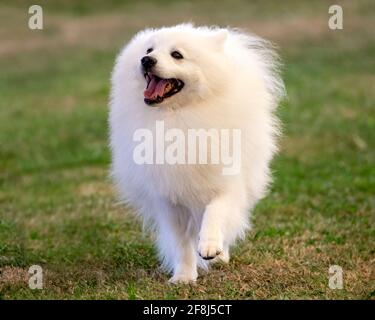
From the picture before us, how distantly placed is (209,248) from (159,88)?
1.12 meters

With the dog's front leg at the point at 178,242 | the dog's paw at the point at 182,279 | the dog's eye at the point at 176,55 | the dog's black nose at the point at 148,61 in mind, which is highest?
the dog's eye at the point at 176,55

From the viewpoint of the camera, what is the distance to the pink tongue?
5.76m

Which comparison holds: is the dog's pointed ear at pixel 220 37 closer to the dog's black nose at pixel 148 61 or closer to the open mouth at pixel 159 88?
the open mouth at pixel 159 88

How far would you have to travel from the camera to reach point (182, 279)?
6043 millimetres

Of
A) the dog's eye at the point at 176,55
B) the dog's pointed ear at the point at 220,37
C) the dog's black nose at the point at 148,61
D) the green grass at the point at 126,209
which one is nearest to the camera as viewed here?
the dog's black nose at the point at 148,61

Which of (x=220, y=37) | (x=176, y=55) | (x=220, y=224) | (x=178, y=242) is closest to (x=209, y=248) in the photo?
(x=220, y=224)

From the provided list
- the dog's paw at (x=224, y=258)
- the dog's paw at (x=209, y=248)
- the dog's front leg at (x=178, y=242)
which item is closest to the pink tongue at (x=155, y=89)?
the dog's front leg at (x=178, y=242)

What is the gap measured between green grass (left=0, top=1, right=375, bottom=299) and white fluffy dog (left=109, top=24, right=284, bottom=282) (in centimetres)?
39

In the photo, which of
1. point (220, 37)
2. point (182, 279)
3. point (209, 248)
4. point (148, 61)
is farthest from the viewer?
point (182, 279)

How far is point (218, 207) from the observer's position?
5.84 m

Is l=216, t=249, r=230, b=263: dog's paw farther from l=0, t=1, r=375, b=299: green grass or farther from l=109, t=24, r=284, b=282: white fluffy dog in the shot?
l=109, t=24, r=284, b=282: white fluffy dog

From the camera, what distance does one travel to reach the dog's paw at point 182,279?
5965mm

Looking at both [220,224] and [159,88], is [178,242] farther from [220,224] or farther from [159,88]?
[159,88]

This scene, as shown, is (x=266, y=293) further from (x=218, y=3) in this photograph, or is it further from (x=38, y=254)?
(x=218, y=3)
